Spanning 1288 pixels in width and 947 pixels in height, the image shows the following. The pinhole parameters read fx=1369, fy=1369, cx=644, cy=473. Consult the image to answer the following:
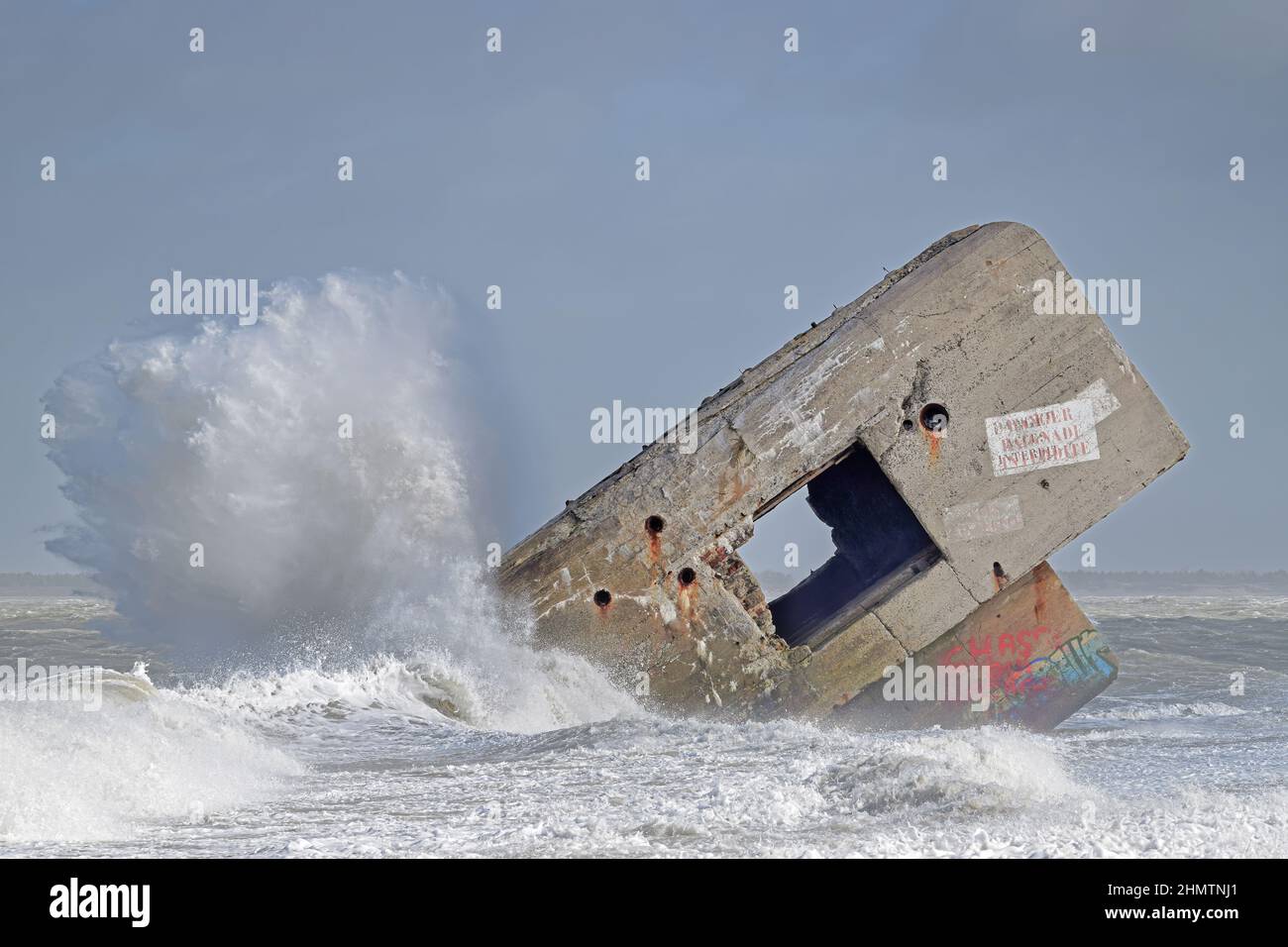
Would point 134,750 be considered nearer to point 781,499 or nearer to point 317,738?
point 317,738

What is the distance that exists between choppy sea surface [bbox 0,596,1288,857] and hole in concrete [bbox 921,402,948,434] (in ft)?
6.88

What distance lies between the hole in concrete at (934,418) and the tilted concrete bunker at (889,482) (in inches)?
0.5

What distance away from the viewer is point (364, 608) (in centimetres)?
1188

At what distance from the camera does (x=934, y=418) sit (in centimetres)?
960

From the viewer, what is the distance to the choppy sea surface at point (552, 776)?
5480mm

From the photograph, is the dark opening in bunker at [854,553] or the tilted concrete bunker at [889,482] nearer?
the tilted concrete bunker at [889,482]
